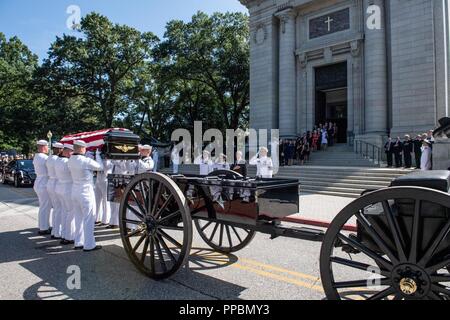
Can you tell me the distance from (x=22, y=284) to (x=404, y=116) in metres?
19.0

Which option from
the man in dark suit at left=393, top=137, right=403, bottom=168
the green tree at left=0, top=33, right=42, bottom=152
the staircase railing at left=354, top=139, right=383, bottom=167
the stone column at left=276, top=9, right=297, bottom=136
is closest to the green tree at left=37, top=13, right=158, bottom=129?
the green tree at left=0, top=33, right=42, bottom=152

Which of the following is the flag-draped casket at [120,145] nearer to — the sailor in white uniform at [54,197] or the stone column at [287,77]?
the sailor in white uniform at [54,197]

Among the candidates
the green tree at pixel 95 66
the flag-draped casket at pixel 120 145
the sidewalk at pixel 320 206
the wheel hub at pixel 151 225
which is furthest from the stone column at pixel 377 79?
the green tree at pixel 95 66

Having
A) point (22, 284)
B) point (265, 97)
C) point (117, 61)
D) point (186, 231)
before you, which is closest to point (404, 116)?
point (265, 97)

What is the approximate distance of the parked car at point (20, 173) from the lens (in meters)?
20.2

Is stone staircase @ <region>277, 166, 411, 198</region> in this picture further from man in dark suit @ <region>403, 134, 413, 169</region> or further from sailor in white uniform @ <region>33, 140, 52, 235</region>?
sailor in white uniform @ <region>33, 140, 52, 235</region>

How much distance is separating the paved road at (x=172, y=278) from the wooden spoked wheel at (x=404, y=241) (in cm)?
129

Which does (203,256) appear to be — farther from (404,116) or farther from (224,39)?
(224,39)

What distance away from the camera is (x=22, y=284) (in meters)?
4.39

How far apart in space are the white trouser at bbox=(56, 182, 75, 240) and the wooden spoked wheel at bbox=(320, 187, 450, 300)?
5420 mm

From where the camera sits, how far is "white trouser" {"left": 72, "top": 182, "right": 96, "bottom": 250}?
6.12m

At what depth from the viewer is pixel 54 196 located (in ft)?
24.0

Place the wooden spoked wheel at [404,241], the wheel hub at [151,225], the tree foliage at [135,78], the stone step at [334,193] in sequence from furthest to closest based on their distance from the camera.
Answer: the tree foliage at [135,78], the stone step at [334,193], the wheel hub at [151,225], the wooden spoked wheel at [404,241]
